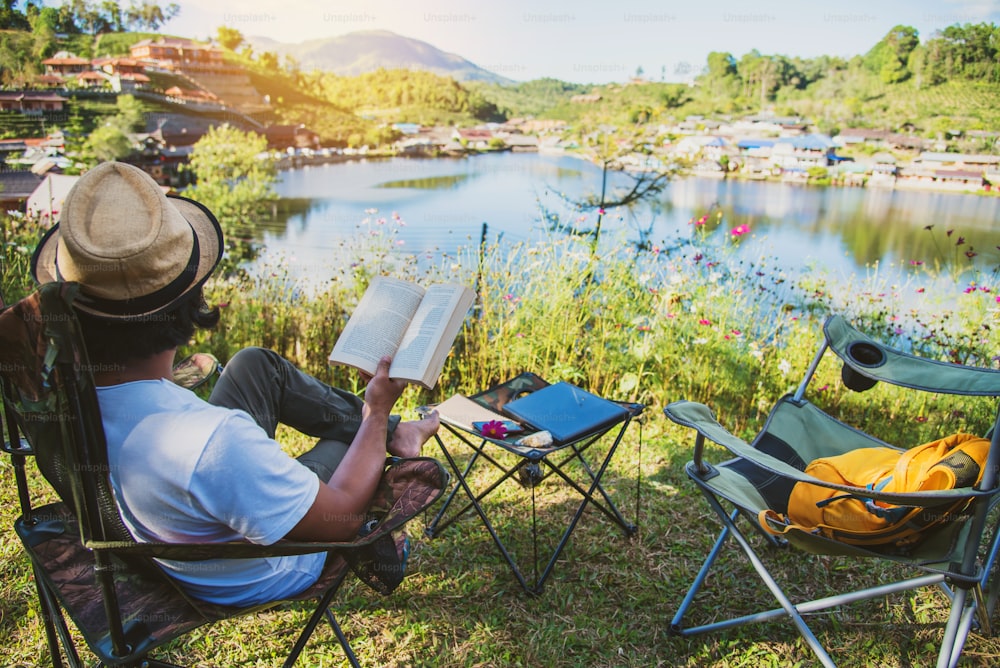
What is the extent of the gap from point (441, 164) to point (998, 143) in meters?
6.40

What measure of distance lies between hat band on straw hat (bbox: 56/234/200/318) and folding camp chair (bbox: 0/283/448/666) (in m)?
0.07

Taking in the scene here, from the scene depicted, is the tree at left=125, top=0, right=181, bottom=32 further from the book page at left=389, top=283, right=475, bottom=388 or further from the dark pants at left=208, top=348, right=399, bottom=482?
A: the book page at left=389, top=283, right=475, bottom=388

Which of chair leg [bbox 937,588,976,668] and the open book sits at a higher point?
the open book

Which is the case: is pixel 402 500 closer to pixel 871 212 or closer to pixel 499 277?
pixel 499 277

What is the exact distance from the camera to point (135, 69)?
6867mm

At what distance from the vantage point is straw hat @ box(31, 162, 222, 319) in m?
0.94

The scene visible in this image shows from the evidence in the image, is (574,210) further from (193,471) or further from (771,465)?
(193,471)

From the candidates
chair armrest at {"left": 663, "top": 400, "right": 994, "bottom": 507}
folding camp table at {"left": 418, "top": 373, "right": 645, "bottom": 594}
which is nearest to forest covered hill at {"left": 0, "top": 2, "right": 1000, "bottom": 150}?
folding camp table at {"left": 418, "top": 373, "right": 645, "bottom": 594}

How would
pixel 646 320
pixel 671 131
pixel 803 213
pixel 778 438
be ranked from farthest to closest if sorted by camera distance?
pixel 803 213
pixel 671 131
pixel 646 320
pixel 778 438

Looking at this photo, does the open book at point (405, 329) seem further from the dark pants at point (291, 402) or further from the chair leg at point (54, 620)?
the chair leg at point (54, 620)

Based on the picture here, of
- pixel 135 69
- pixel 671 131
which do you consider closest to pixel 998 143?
pixel 671 131

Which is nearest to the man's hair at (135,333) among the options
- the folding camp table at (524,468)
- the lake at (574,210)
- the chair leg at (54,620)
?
the chair leg at (54,620)

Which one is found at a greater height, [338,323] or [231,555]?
[231,555]

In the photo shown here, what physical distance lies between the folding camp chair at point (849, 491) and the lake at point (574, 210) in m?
2.59
